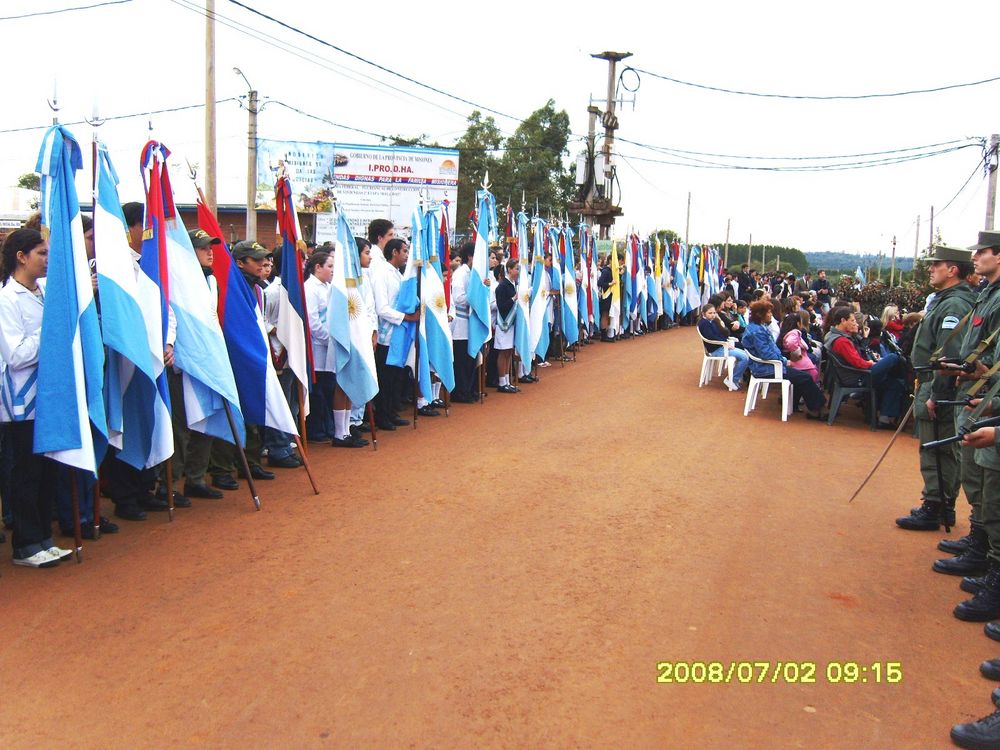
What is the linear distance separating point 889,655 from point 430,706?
2268 mm

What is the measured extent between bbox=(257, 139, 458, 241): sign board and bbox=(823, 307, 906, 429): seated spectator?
16.2 meters

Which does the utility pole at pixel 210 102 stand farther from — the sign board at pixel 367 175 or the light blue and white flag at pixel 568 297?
the sign board at pixel 367 175

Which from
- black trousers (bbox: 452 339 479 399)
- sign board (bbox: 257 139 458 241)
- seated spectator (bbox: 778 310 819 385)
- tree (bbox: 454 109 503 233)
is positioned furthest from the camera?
tree (bbox: 454 109 503 233)

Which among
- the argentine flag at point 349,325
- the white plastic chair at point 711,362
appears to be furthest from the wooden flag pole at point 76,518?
the white plastic chair at point 711,362

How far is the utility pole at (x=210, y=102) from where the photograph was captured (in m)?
14.5

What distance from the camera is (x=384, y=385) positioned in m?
8.98

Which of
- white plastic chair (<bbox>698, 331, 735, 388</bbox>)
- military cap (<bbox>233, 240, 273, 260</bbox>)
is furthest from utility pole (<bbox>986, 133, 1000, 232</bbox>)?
military cap (<bbox>233, 240, 273, 260</bbox>)

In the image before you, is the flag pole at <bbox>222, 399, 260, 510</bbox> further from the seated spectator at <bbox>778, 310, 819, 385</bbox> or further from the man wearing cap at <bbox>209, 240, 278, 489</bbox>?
the seated spectator at <bbox>778, 310, 819, 385</bbox>

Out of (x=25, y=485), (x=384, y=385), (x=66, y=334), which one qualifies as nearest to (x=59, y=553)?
(x=25, y=485)

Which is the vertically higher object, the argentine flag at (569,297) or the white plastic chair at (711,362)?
the argentine flag at (569,297)

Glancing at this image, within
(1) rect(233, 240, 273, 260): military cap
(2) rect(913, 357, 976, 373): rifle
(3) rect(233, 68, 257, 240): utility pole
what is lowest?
(2) rect(913, 357, 976, 373): rifle

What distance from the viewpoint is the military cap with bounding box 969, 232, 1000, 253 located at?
4949 mm

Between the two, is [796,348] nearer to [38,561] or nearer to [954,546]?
[954,546]

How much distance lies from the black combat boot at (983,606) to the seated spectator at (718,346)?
312 inches
